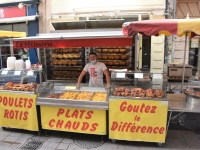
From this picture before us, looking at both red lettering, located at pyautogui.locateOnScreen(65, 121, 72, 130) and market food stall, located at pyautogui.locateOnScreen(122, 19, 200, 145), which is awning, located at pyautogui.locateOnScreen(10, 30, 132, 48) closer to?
market food stall, located at pyautogui.locateOnScreen(122, 19, 200, 145)

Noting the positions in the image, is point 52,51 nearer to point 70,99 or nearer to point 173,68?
point 70,99

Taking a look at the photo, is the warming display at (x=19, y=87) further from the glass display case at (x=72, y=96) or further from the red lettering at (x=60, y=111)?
the red lettering at (x=60, y=111)

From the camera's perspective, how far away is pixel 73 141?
416cm

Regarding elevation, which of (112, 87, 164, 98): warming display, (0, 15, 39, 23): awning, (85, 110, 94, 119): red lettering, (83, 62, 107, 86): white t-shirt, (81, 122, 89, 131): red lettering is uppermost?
(0, 15, 39, 23): awning

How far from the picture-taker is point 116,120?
3.88 metres

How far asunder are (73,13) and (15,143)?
692 cm

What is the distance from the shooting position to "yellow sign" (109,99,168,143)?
369cm

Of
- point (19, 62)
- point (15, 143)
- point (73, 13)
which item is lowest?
point (15, 143)

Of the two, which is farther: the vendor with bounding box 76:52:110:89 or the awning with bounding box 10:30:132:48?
the vendor with bounding box 76:52:110:89

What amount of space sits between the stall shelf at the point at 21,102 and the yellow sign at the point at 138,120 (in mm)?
1870

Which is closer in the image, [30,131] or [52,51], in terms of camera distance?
[30,131]

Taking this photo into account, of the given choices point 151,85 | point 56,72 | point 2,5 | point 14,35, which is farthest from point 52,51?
point 2,5

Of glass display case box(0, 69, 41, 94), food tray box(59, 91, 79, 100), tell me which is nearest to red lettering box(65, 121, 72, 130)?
food tray box(59, 91, 79, 100)

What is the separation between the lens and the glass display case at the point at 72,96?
3.92 metres
